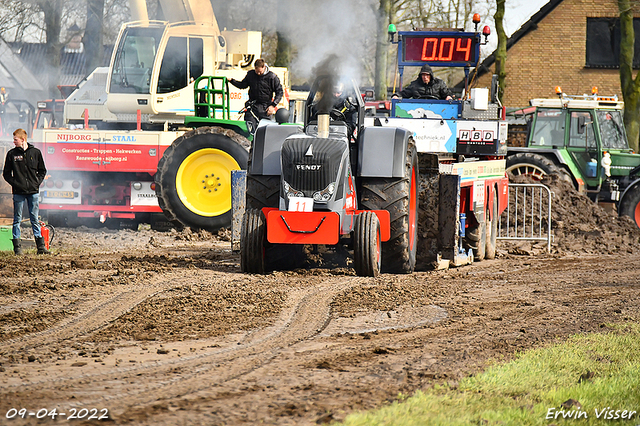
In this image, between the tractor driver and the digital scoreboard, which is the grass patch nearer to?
the tractor driver

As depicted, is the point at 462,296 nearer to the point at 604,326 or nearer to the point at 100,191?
the point at 604,326

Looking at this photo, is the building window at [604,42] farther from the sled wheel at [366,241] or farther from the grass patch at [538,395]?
the grass patch at [538,395]

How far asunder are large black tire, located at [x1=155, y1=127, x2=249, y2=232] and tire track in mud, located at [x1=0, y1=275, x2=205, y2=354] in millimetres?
4182

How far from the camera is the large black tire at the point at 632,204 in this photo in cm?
1483

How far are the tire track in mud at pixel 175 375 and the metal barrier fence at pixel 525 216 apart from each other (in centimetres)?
782

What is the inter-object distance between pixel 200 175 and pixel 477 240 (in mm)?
4447

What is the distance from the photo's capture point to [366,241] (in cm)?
813

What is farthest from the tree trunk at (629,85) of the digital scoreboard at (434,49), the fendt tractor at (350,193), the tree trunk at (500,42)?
the fendt tractor at (350,193)

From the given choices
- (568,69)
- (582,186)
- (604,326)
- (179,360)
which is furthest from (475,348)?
(568,69)

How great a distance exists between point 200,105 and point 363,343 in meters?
8.18

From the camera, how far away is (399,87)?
1248cm

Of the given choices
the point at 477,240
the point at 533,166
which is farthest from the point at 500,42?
the point at 477,240

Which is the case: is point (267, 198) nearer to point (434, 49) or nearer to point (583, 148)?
point (434, 49)

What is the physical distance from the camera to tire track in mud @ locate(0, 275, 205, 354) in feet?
17.7
